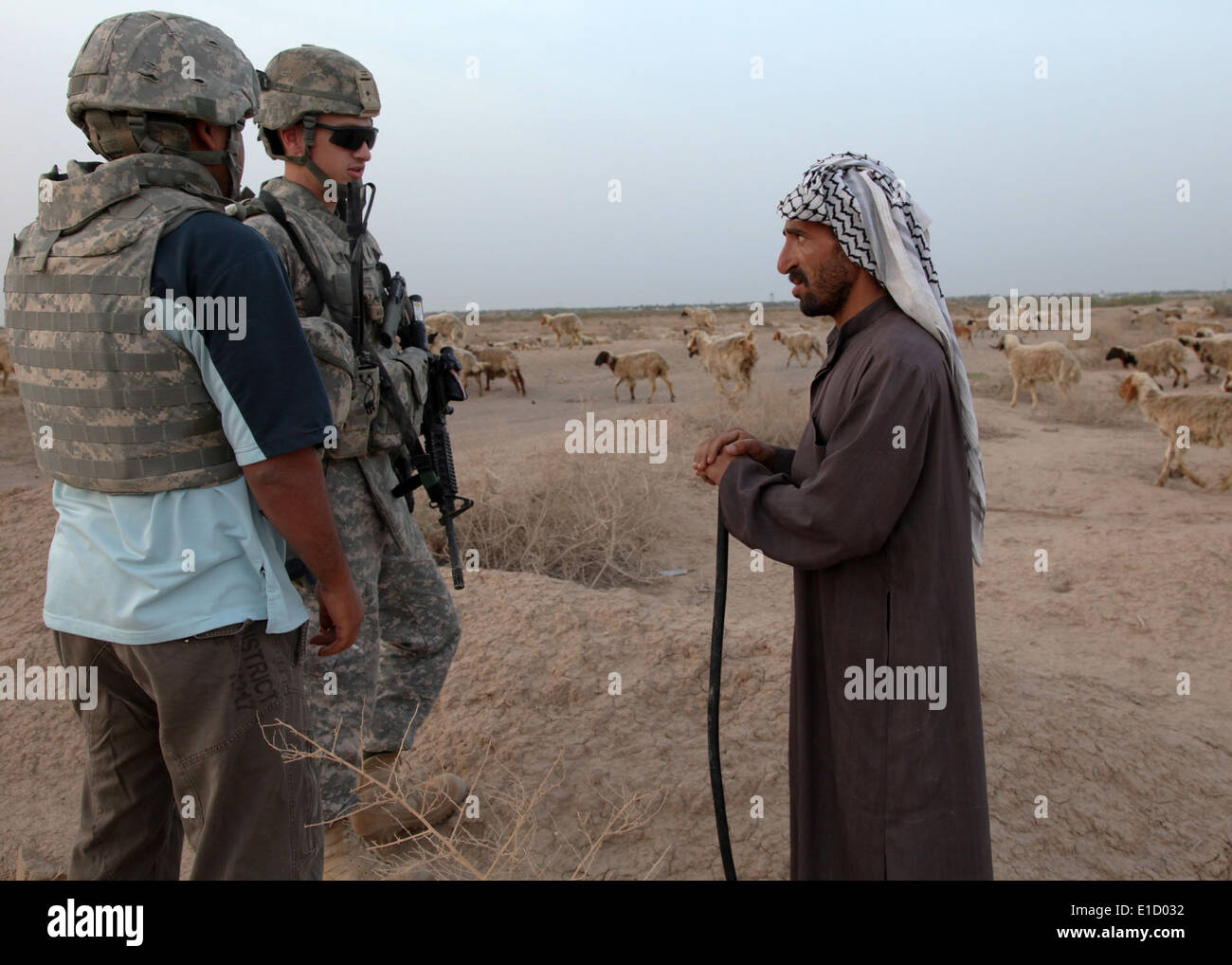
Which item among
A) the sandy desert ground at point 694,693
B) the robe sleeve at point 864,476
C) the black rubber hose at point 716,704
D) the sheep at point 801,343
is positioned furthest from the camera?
the sheep at point 801,343

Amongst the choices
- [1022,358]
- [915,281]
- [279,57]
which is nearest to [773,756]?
[915,281]

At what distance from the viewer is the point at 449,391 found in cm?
272

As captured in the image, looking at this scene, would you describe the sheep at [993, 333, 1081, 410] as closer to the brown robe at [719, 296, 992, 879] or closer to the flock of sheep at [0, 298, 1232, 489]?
the flock of sheep at [0, 298, 1232, 489]

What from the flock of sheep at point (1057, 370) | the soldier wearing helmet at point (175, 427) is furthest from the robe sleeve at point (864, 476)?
the flock of sheep at point (1057, 370)

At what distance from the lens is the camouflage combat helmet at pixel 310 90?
2297 millimetres

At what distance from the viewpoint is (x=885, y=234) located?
1796 millimetres

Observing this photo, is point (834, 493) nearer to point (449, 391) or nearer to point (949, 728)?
point (949, 728)

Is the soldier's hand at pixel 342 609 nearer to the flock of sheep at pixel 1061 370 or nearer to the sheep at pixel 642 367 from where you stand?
the flock of sheep at pixel 1061 370

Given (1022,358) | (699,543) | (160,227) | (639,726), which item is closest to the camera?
(160,227)

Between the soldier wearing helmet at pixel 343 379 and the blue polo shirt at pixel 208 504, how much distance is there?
70 centimetres

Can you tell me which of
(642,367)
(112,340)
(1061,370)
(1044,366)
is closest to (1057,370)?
(1061,370)

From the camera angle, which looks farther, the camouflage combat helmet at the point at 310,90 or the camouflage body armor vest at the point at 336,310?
the camouflage combat helmet at the point at 310,90

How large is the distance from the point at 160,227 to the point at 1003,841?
9.69 ft
